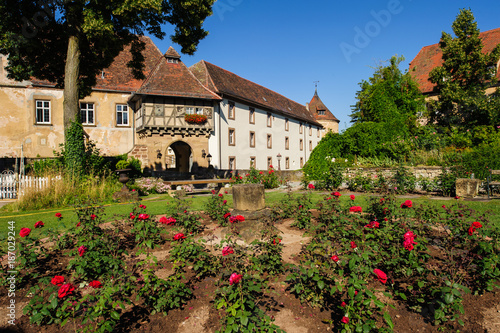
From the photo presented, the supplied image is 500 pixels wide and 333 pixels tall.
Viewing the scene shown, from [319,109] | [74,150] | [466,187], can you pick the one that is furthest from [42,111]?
[319,109]

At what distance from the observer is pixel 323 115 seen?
4828cm

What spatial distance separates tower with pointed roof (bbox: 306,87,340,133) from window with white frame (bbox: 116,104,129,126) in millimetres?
31854

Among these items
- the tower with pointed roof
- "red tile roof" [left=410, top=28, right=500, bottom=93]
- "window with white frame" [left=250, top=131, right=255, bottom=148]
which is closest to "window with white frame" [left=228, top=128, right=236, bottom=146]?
"window with white frame" [left=250, top=131, right=255, bottom=148]

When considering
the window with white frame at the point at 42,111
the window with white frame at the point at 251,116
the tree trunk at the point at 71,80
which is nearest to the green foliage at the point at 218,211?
the tree trunk at the point at 71,80

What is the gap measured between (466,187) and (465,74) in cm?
2145

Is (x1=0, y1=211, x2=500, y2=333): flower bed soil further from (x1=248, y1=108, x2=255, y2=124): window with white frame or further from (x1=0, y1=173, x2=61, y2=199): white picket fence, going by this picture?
(x1=248, y1=108, x2=255, y2=124): window with white frame

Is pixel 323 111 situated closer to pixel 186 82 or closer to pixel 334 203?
pixel 186 82

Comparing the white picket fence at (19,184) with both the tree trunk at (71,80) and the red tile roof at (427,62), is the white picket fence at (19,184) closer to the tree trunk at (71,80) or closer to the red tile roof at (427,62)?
the tree trunk at (71,80)

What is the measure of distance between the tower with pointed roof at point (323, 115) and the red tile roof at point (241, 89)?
8562 mm

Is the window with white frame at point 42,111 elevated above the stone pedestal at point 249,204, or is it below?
above

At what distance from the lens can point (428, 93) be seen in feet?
107

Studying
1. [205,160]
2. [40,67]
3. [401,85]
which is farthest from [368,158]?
[40,67]

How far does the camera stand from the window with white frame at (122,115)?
23.0 m

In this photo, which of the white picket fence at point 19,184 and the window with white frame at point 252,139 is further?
the window with white frame at point 252,139
